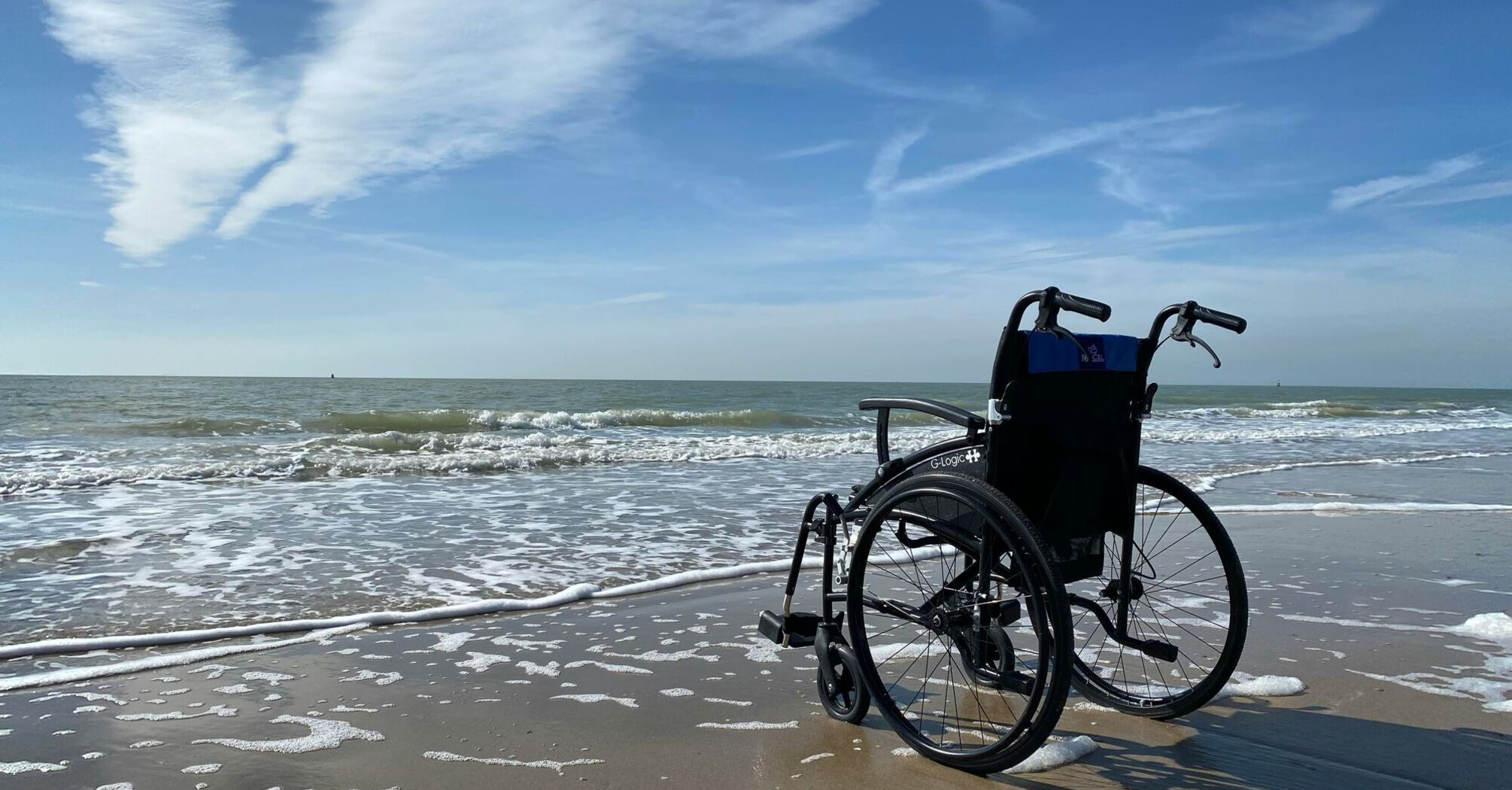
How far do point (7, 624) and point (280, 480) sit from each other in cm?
671

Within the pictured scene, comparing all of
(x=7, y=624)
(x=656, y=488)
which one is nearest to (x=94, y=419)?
(x=656, y=488)

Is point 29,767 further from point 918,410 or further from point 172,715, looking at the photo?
point 918,410

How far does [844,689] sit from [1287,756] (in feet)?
4.36

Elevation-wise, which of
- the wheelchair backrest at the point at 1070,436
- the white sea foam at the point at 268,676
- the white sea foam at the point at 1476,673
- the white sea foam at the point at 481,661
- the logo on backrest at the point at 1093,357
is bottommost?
the white sea foam at the point at 268,676

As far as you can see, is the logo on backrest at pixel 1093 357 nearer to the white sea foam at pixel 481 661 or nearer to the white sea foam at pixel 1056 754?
the white sea foam at pixel 1056 754

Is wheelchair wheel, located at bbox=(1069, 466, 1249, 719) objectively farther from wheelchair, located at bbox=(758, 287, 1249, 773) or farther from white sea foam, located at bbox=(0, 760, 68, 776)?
white sea foam, located at bbox=(0, 760, 68, 776)

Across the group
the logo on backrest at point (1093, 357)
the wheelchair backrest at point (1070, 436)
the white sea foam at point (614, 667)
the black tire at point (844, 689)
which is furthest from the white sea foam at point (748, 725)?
the logo on backrest at point (1093, 357)

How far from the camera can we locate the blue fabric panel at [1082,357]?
2.50 meters

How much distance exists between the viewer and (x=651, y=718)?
10.4 ft

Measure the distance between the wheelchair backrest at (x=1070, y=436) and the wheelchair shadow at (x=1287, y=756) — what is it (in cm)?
55

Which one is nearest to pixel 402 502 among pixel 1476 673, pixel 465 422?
pixel 1476 673

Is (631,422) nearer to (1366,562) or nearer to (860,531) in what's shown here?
(1366,562)

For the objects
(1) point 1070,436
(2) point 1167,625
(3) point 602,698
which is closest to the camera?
(1) point 1070,436

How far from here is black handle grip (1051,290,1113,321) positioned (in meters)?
2.19
